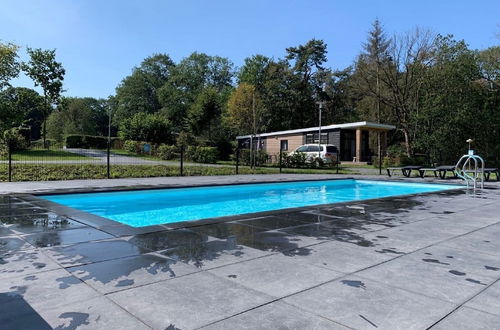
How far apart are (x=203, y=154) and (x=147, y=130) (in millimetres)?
7758

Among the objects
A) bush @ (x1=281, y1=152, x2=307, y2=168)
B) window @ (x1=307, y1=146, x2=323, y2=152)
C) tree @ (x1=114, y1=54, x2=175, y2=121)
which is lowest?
bush @ (x1=281, y1=152, x2=307, y2=168)

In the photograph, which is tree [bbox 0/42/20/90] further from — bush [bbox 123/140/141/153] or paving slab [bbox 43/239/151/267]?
paving slab [bbox 43/239/151/267]

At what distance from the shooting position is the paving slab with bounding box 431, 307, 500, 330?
221cm

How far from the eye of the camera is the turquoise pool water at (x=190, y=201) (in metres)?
7.52

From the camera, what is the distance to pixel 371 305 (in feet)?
8.29

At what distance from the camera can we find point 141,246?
4.02 metres

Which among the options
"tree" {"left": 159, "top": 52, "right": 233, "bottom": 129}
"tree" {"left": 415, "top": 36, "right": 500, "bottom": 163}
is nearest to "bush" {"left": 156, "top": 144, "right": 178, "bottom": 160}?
"tree" {"left": 415, "top": 36, "right": 500, "bottom": 163}

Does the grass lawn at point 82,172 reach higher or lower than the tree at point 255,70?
lower

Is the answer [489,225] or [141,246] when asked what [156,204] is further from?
[489,225]

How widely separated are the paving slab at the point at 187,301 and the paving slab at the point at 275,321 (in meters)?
0.08

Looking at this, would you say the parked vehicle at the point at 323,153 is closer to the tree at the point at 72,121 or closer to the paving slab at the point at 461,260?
the paving slab at the point at 461,260

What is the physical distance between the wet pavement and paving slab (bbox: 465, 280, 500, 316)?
13 mm

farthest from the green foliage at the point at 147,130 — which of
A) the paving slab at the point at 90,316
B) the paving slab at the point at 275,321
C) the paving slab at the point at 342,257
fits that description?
the paving slab at the point at 275,321

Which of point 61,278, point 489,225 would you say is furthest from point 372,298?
point 489,225
